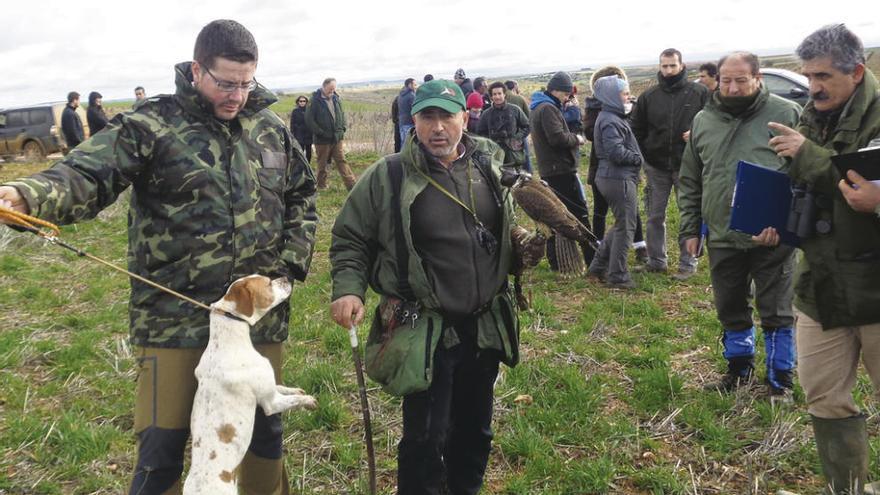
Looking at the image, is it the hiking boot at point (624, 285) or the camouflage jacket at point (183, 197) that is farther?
the hiking boot at point (624, 285)

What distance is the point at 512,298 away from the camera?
332 cm

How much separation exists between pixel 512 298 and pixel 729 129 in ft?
7.33

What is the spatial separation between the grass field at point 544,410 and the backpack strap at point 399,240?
1.45 m

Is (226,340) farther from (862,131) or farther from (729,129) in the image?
(729,129)

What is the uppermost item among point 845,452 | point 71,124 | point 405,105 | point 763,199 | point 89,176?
point 71,124

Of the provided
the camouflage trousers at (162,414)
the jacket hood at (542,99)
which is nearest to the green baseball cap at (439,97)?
the camouflage trousers at (162,414)

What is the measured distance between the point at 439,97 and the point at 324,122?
33.1 ft

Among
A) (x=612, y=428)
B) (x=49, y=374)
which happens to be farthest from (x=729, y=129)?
(x=49, y=374)

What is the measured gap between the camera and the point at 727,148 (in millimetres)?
4383

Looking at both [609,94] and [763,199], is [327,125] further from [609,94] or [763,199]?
[763,199]

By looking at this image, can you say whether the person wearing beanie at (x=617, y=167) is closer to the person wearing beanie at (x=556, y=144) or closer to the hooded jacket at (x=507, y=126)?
the person wearing beanie at (x=556, y=144)

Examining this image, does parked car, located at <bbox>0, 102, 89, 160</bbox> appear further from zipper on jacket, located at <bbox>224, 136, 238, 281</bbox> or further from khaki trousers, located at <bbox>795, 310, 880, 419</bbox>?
khaki trousers, located at <bbox>795, 310, 880, 419</bbox>

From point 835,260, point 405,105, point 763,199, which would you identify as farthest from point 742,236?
point 405,105

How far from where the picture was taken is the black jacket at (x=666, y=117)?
6.76 m
